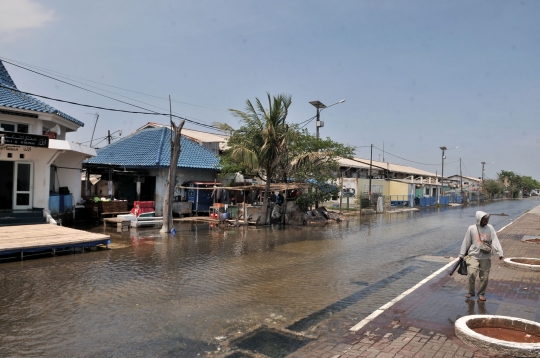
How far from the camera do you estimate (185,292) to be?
26.0ft

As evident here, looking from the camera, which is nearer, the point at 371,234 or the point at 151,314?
the point at 151,314

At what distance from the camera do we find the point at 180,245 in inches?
551

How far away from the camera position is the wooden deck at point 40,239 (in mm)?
10700

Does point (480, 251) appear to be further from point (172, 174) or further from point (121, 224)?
point (121, 224)

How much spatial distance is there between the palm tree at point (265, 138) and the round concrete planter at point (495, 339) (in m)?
15.5

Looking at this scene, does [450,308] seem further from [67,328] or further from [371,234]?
[371,234]

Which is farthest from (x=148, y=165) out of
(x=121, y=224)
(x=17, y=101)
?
(x=17, y=101)

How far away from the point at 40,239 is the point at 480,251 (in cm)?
1139

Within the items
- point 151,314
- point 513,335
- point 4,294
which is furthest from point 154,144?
point 513,335

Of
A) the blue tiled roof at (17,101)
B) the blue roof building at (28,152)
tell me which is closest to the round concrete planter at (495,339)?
the blue roof building at (28,152)

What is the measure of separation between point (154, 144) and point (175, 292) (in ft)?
62.2

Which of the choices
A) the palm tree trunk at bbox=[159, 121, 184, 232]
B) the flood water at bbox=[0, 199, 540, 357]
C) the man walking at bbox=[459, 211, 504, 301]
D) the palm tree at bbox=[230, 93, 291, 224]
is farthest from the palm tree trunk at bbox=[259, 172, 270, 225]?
the man walking at bbox=[459, 211, 504, 301]

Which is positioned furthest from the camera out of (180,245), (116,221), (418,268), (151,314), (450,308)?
(116,221)

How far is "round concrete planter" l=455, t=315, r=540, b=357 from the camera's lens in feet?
15.8
